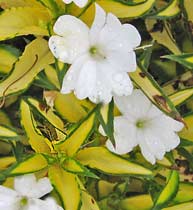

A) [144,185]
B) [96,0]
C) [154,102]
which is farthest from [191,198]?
[96,0]

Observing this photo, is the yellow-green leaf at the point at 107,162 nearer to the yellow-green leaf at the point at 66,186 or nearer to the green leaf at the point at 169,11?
the yellow-green leaf at the point at 66,186

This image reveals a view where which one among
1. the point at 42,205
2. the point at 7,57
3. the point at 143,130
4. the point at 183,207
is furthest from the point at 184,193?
the point at 7,57

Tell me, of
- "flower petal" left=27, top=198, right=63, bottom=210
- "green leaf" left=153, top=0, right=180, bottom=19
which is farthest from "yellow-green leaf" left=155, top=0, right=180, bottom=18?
"flower petal" left=27, top=198, right=63, bottom=210

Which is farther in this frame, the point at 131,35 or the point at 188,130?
the point at 188,130

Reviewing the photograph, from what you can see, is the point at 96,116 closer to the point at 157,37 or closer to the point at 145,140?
the point at 145,140

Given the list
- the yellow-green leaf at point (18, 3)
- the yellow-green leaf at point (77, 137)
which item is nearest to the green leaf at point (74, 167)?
the yellow-green leaf at point (77, 137)

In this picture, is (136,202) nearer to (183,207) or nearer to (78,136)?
(183,207)
